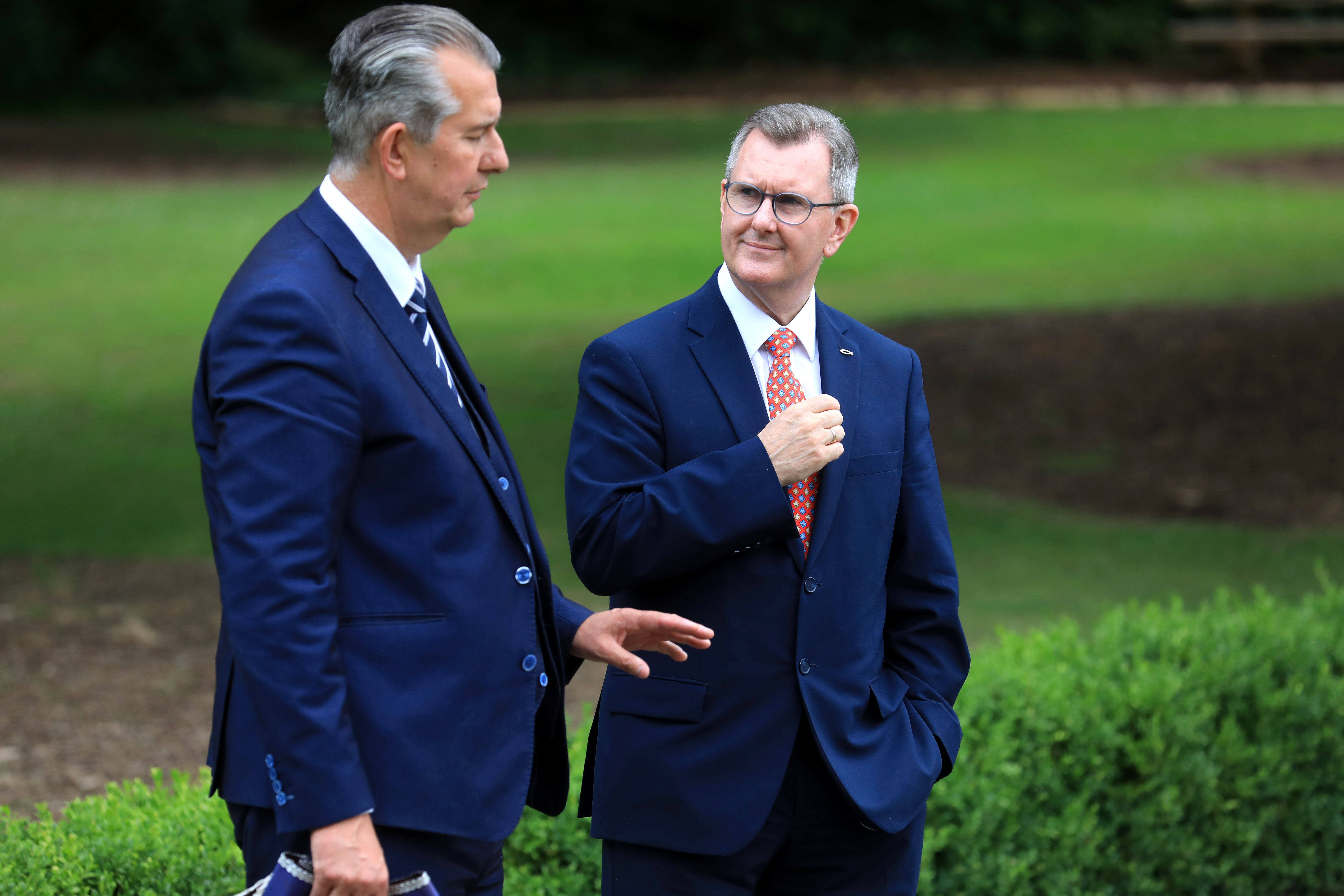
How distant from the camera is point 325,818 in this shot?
6.98 feet

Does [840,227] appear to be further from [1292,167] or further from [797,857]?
[1292,167]

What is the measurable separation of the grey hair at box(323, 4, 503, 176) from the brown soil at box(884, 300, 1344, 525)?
24.3ft

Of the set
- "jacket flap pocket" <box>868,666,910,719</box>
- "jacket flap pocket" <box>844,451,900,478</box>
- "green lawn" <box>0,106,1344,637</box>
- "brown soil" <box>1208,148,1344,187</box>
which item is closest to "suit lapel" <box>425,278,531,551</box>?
"jacket flap pocket" <box>844,451,900,478</box>

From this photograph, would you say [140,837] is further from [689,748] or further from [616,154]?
[616,154]

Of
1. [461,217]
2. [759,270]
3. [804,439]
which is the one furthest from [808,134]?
[461,217]

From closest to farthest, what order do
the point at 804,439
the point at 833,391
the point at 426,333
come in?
the point at 426,333
the point at 804,439
the point at 833,391

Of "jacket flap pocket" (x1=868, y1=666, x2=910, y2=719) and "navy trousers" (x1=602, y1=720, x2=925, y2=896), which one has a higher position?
"jacket flap pocket" (x1=868, y1=666, x2=910, y2=719)

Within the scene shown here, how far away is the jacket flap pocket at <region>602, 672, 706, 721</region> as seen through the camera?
2.80m

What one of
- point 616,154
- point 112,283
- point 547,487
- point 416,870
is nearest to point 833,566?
point 416,870

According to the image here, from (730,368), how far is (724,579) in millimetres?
411

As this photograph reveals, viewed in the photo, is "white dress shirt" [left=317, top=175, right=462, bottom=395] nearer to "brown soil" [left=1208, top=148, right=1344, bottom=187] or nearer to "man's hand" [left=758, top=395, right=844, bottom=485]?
"man's hand" [left=758, top=395, right=844, bottom=485]

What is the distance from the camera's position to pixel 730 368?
113 inches

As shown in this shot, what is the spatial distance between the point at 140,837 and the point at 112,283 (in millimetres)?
12998

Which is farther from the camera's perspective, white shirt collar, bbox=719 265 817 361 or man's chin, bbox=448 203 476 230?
white shirt collar, bbox=719 265 817 361
